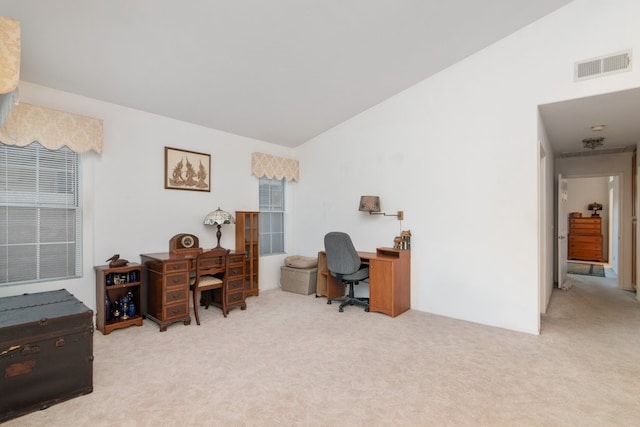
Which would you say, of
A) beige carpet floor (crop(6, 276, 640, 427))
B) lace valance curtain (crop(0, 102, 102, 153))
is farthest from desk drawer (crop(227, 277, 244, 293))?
lace valance curtain (crop(0, 102, 102, 153))

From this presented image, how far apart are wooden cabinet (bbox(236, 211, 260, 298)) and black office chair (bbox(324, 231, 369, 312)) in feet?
4.33

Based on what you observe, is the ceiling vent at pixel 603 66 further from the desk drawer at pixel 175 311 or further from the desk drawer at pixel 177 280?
the desk drawer at pixel 175 311

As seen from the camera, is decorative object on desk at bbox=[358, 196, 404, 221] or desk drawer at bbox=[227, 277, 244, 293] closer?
desk drawer at bbox=[227, 277, 244, 293]

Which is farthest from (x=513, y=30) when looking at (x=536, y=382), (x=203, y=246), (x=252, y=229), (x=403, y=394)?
(x=203, y=246)

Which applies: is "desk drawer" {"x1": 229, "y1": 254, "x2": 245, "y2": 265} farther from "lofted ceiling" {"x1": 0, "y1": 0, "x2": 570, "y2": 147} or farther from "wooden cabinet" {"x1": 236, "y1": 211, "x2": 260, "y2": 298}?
"lofted ceiling" {"x1": 0, "y1": 0, "x2": 570, "y2": 147}

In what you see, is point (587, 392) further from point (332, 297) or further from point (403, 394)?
point (332, 297)

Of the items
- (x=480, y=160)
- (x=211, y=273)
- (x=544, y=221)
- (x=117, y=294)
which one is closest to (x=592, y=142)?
(x=544, y=221)

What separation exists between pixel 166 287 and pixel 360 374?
2186mm

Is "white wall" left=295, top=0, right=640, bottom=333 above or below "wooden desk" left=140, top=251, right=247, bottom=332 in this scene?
above

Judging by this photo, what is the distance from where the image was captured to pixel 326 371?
2.51m

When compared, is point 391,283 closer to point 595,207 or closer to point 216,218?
point 216,218

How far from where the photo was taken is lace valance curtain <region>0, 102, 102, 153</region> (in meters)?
2.86

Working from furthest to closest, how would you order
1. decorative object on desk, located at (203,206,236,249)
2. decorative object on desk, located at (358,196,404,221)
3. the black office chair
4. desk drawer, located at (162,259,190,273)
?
decorative object on desk, located at (358,196,404,221) → decorative object on desk, located at (203,206,236,249) → the black office chair → desk drawer, located at (162,259,190,273)

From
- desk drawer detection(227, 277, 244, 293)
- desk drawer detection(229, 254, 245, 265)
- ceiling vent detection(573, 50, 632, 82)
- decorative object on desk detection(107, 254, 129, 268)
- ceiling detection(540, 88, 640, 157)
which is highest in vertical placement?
ceiling vent detection(573, 50, 632, 82)
